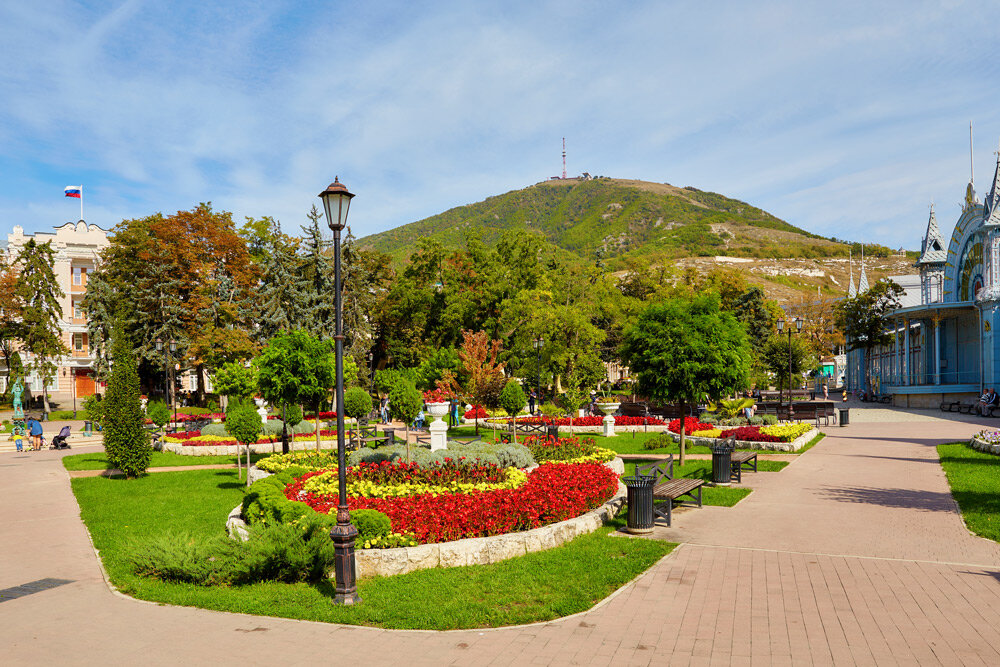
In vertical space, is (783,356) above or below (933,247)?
below

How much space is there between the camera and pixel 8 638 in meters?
6.22

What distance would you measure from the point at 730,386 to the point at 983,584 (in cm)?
901

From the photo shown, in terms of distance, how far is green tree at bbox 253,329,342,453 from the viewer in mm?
17016

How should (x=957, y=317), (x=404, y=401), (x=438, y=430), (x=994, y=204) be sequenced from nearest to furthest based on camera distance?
1. (x=404, y=401)
2. (x=438, y=430)
3. (x=994, y=204)
4. (x=957, y=317)

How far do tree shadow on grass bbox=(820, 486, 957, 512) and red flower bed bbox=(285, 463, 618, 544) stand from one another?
199 inches

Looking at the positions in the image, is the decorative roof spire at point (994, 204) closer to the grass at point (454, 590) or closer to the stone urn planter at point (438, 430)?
the stone urn planter at point (438, 430)

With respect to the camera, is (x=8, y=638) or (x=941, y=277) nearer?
(x=8, y=638)

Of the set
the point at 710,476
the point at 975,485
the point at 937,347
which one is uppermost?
the point at 937,347

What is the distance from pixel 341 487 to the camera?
290 inches

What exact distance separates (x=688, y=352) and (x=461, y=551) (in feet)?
31.0

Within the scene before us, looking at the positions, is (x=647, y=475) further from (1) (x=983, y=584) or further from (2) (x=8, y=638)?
(2) (x=8, y=638)

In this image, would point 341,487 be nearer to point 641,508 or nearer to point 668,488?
point 641,508

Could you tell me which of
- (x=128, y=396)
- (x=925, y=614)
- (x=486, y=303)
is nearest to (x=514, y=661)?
(x=925, y=614)

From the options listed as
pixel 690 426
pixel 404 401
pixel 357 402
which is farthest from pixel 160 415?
pixel 690 426
